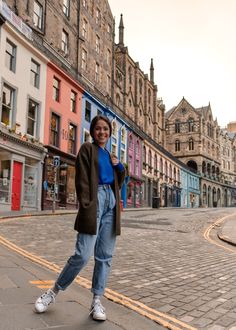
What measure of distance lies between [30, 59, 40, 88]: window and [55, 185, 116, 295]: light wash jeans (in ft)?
64.1

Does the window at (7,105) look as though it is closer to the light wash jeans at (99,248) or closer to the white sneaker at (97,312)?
the light wash jeans at (99,248)

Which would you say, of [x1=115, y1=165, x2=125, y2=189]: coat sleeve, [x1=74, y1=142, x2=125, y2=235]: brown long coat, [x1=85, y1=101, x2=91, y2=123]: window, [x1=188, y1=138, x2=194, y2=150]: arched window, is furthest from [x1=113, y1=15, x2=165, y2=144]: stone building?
[x1=74, y1=142, x2=125, y2=235]: brown long coat

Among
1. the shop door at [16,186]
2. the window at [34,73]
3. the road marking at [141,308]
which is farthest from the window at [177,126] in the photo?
the road marking at [141,308]

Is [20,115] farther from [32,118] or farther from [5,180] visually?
[5,180]

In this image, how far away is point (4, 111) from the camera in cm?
1925

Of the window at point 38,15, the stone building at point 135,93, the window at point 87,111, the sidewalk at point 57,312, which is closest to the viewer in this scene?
the sidewalk at point 57,312

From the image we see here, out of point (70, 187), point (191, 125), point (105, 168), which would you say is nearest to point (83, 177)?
point (105, 168)

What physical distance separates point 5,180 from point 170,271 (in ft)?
47.2

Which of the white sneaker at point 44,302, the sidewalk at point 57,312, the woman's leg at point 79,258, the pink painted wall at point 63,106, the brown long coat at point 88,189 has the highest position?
the pink painted wall at point 63,106

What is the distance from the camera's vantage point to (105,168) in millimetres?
3684

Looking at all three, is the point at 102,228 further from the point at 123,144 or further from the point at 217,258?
the point at 123,144

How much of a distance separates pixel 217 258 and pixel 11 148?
45.5 feet

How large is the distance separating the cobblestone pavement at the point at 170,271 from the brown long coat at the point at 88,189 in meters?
1.31

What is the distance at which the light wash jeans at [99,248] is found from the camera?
3461 mm
